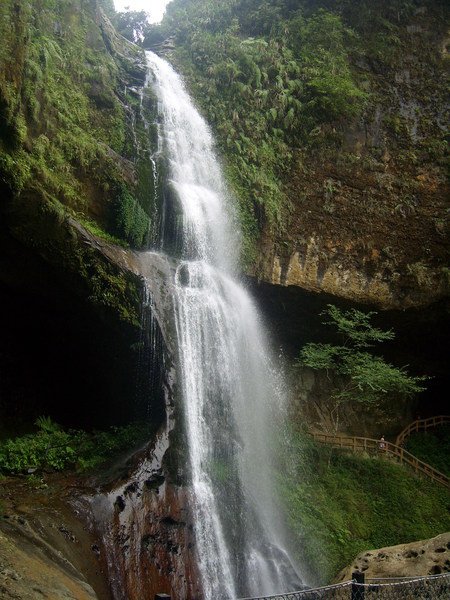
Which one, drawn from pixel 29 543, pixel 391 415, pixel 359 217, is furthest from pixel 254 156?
pixel 29 543

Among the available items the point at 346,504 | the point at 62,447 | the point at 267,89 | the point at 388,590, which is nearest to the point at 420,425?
the point at 346,504

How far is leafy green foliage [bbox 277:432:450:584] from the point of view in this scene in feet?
34.2

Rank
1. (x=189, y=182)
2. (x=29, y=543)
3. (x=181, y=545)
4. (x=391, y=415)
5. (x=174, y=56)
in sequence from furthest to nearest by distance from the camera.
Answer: (x=174, y=56), (x=391, y=415), (x=189, y=182), (x=181, y=545), (x=29, y=543)

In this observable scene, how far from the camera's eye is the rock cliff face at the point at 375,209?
48.6 ft

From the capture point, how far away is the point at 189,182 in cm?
1407

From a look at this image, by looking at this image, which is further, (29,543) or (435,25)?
(435,25)

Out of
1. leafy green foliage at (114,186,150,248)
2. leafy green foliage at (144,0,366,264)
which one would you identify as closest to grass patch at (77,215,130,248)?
leafy green foliage at (114,186,150,248)

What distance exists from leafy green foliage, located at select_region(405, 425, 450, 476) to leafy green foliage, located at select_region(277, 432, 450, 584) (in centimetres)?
257

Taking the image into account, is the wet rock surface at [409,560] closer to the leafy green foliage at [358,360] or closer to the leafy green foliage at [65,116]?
the leafy green foliage at [358,360]

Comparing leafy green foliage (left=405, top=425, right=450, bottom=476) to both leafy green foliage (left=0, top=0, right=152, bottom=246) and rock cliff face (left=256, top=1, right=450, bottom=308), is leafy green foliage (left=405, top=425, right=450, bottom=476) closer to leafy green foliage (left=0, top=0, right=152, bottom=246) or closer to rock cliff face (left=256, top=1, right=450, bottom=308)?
rock cliff face (left=256, top=1, right=450, bottom=308)

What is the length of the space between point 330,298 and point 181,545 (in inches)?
345

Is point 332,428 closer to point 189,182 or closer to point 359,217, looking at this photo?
point 359,217

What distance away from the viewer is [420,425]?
19.0 metres

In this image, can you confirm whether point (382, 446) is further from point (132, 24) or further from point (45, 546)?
point (132, 24)
